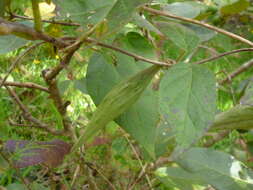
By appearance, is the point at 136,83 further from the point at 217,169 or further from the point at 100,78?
the point at 217,169

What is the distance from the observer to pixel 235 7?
1.05 m

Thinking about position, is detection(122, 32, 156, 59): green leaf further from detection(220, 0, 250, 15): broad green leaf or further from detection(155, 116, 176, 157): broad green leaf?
detection(220, 0, 250, 15): broad green leaf

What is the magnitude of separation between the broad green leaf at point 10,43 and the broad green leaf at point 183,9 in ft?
0.90

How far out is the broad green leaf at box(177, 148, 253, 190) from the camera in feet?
2.54

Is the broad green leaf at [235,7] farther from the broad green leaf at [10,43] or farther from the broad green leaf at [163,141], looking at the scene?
the broad green leaf at [10,43]

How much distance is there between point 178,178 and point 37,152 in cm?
28

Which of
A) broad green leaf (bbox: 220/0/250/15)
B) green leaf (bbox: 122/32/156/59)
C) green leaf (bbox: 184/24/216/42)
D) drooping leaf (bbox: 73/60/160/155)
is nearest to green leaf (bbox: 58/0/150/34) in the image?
drooping leaf (bbox: 73/60/160/155)

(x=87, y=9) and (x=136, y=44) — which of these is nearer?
(x=87, y=9)

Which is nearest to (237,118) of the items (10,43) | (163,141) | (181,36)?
(181,36)

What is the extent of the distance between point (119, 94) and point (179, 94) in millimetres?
72

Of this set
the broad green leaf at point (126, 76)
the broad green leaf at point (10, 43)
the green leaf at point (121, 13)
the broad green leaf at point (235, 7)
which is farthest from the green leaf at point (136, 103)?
the broad green leaf at point (235, 7)

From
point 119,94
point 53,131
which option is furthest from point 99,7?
point 53,131

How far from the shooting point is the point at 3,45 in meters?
0.66

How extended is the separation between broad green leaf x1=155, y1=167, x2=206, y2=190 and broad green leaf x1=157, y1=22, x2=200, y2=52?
290 mm
